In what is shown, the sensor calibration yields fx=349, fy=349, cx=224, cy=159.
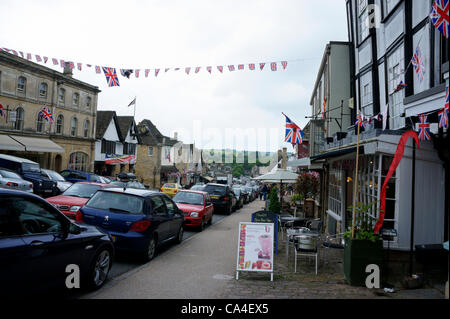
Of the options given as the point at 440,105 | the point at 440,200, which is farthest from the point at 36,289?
the point at 440,200

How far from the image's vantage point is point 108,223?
24.1 feet

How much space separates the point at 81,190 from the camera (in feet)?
37.4

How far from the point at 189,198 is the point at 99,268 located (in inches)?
329

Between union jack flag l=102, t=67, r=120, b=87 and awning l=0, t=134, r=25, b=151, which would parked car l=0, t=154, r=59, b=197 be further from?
awning l=0, t=134, r=25, b=151

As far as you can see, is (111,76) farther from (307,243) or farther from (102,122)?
(102,122)

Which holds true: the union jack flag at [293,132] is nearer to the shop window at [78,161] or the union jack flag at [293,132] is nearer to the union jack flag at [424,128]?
the union jack flag at [424,128]

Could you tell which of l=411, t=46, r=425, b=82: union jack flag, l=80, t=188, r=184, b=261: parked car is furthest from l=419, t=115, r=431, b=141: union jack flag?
l=80, t=188, r=184, b=261: parked car

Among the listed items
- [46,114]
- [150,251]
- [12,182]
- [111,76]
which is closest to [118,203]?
[150,251]

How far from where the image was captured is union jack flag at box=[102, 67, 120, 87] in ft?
42.2

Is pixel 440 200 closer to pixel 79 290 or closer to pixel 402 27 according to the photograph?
pixel 402 27

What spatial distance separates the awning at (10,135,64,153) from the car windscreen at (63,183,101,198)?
18626 millimetres

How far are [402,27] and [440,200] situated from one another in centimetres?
490

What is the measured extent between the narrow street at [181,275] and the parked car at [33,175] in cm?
1050

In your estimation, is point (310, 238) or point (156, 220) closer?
point (310, 238)
